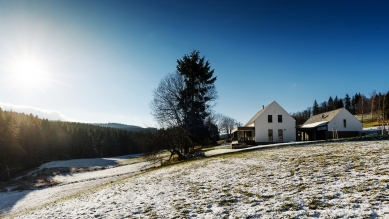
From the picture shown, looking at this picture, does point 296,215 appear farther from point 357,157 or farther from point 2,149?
point 2,149

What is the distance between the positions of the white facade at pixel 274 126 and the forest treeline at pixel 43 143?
804 inches

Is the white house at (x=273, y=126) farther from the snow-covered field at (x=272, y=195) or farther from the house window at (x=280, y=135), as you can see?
the snow-covered field at (x=272, y=195)

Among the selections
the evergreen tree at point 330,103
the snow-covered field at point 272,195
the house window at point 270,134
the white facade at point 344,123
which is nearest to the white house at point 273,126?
the house window at point 270,134

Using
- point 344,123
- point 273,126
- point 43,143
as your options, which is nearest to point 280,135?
point 273,126

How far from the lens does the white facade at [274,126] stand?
3588 centimetres

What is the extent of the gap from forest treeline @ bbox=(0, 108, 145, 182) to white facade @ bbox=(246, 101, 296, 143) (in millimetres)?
20413

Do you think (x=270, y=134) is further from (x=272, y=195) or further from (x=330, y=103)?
(x=330, y=103)

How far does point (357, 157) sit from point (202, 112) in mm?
22835

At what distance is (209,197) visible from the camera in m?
8.27

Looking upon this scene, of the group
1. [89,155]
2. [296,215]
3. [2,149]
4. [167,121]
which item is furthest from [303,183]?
[89,155]

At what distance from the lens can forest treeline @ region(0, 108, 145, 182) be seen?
4006 cm

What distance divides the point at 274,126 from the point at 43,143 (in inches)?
2620

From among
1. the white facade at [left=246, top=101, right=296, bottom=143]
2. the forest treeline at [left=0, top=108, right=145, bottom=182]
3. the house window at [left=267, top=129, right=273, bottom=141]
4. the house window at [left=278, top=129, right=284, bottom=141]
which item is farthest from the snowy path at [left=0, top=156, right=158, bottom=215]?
the house window at [left=278, top=129, right=284, bottom=141]

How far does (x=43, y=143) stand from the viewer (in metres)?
62.8
